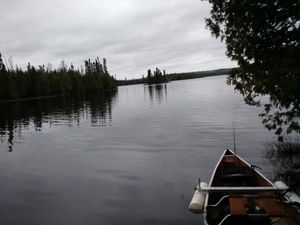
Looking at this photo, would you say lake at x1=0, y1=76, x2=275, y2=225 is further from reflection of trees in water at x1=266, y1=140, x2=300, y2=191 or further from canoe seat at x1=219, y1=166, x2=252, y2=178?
canoe seat at x1=219, y1=166, x2=252, y2=178

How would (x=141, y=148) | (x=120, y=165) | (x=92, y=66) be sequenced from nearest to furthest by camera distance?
1. (x=120, y=165)
2. (x=141, y=148)
3. (x=92, y=66)

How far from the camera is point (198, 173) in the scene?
16969 mm

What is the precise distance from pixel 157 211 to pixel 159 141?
1413 cm

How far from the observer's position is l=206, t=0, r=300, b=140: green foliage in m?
9.48

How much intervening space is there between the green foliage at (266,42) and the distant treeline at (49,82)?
104 metres

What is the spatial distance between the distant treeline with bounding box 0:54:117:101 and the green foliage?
104m

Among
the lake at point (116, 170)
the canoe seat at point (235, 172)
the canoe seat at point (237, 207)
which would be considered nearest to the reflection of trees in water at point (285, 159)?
the lake at point (116, 170)

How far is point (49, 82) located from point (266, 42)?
124 meters

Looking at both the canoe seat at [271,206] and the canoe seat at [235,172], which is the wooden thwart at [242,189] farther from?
the canoe seat at [235,172]

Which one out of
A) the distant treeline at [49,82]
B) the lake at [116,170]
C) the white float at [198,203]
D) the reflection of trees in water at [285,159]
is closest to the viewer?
the white float at [198,203]

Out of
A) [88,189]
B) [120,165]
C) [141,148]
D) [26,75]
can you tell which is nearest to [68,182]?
[88,189]

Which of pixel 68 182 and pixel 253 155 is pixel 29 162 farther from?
pixel 253 155

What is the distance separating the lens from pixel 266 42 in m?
10.2

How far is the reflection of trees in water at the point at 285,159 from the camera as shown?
14639mm
